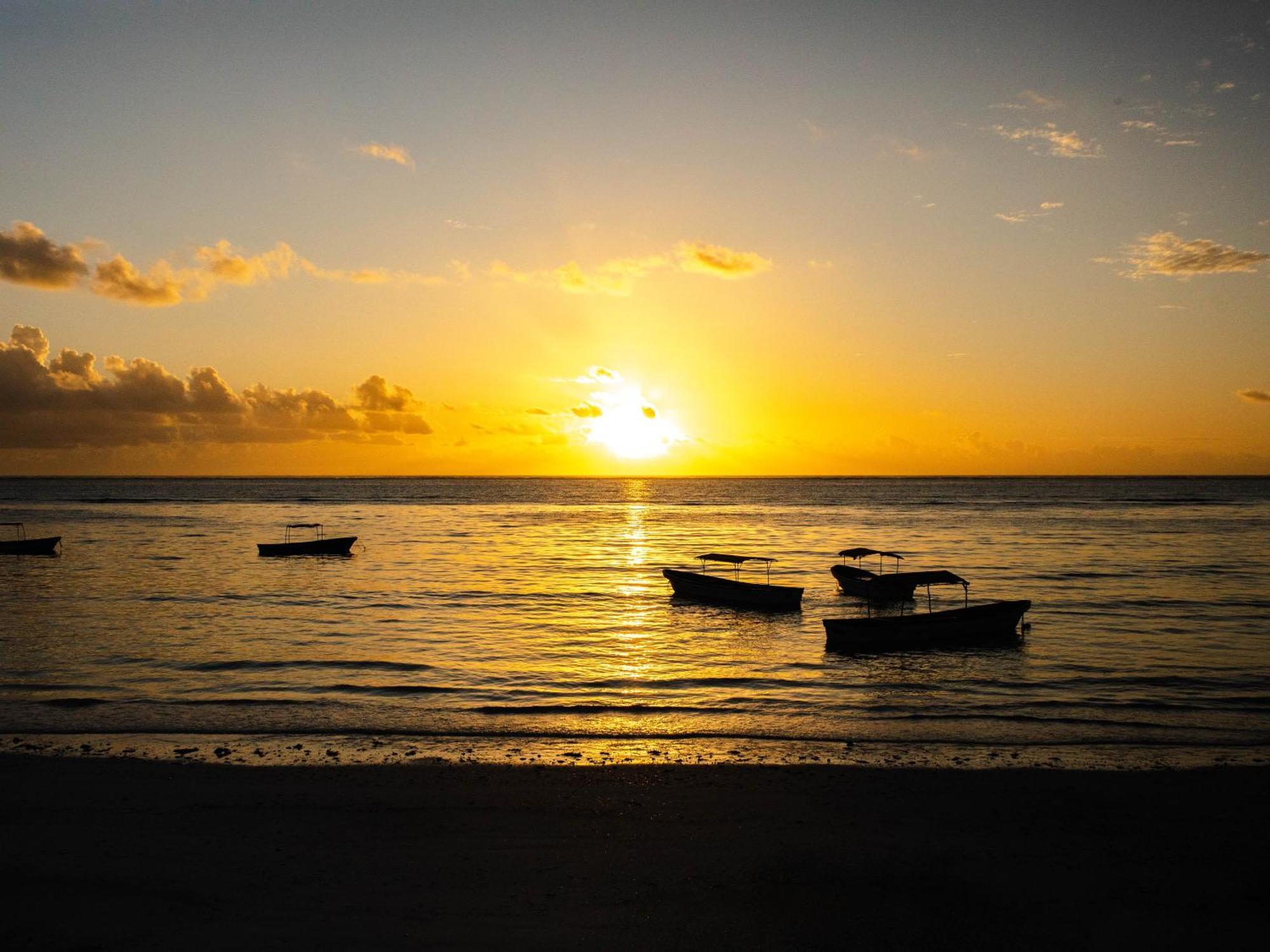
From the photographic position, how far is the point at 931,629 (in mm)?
29047

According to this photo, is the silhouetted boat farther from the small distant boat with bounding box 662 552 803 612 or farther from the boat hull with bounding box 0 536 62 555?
the boat hull with bounding box 0 536 62 555

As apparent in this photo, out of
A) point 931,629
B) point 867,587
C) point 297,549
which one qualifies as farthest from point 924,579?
point 297,549

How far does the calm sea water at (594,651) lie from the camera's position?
63.1 feet

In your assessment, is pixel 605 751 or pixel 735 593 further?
pixel 735 593

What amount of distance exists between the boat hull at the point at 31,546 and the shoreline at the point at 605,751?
53.1 m

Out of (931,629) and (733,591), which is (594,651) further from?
(733,591)

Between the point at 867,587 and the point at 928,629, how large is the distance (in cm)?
1266

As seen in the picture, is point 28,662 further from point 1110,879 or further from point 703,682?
point 1110,879

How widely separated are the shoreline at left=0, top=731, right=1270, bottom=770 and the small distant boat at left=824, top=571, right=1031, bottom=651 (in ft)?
34.3

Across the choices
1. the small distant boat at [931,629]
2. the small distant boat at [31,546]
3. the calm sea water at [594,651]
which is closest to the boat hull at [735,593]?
the calm sea water at [594,651]

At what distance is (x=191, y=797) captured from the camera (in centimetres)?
1362

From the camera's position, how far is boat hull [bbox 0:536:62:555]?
60562 millimetres

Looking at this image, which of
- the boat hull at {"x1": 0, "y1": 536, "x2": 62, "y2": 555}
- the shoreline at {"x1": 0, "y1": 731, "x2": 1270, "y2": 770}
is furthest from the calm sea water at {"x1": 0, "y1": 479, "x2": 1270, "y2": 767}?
the boat hull at {"x1": 0, "y1": 536, "x2": 62, "y2": 555}

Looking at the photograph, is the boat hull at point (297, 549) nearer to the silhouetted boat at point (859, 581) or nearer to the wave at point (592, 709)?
the silhouetted boat at point (859, 581)
